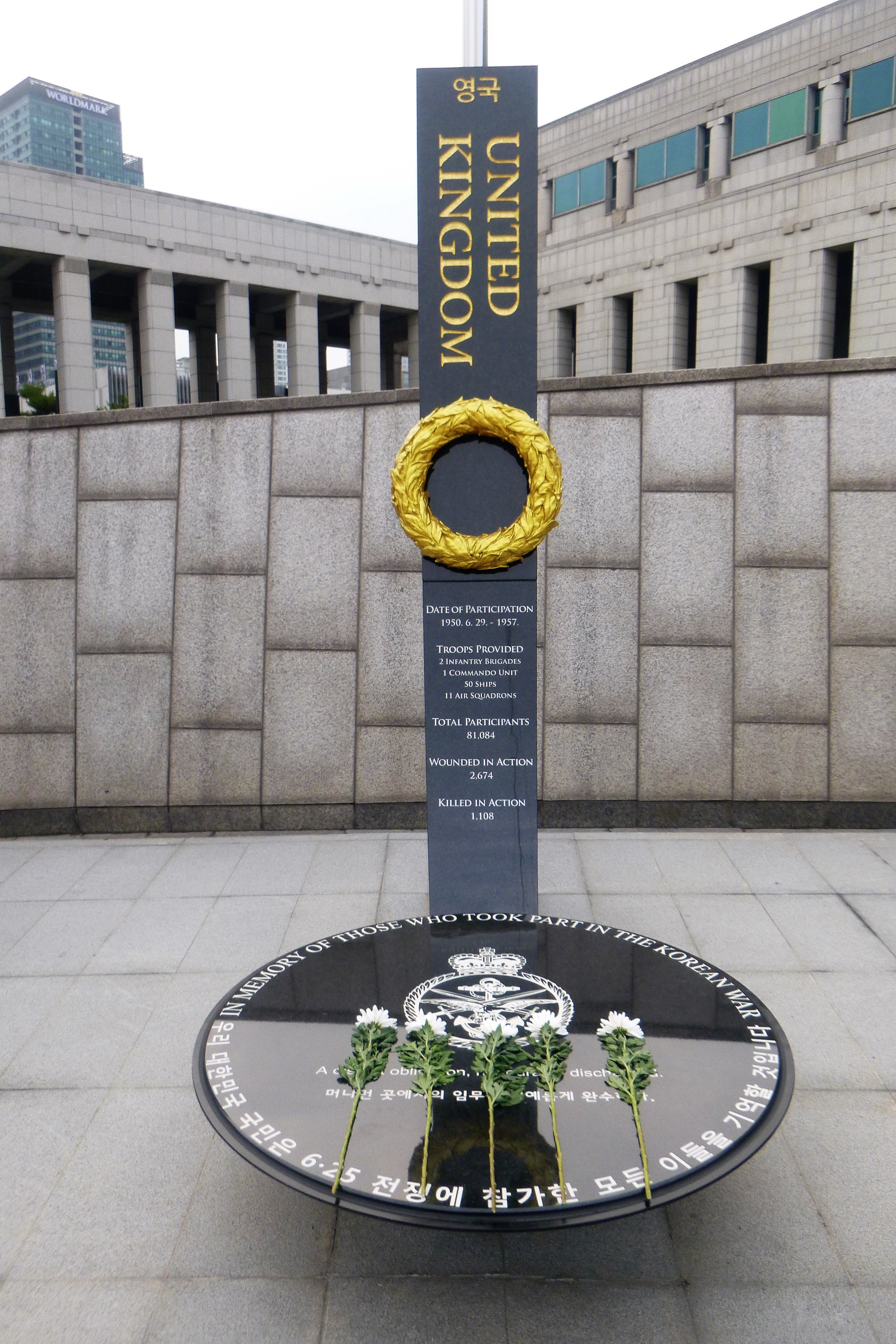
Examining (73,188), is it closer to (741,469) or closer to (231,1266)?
(741,469)

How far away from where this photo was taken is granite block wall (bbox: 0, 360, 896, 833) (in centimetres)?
932

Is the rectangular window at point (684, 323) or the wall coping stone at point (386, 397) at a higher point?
the rectangular window at point (684, 323)

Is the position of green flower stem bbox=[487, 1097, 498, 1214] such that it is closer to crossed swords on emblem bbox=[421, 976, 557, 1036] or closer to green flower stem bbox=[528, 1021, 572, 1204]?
green flower stem bbox=[528, 1021, 572, 1204]

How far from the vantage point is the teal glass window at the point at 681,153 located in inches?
1374

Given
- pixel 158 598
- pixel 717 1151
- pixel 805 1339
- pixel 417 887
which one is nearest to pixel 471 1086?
pixel 717 1151

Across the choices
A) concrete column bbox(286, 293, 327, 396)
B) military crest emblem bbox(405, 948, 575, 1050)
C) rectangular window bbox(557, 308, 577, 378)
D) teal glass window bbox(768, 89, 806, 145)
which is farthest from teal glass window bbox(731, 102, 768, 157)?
military crest emblem bbox(405, 948, 575, 1050)

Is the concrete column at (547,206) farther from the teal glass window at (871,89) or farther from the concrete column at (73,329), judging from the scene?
the concrete column at (73,329)

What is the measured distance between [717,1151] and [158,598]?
7.42 m

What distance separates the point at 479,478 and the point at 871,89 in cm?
3096

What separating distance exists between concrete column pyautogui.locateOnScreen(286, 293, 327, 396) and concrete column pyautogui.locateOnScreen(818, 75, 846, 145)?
17622 millimetres

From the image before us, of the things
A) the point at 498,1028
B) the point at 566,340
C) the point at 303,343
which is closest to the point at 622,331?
the point at 566,340

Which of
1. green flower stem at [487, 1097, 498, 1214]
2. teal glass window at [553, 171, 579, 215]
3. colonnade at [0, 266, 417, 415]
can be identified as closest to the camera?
green flower stem at [487, 1097, 498, 1214]

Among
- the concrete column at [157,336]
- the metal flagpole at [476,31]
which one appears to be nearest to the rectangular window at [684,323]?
the concrete column at [157,336]

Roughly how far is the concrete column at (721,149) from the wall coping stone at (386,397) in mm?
28752
